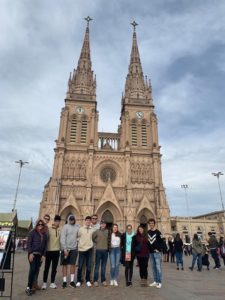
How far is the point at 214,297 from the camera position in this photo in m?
5.45

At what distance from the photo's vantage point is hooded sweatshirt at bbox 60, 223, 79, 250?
674 centimetres

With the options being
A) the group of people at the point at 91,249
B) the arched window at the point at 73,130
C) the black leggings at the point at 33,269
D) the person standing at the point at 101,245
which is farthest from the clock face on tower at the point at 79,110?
the black leggings at the point at 33,269

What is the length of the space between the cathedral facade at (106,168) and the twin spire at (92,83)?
0.22m

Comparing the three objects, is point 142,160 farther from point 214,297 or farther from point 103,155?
point 214,297

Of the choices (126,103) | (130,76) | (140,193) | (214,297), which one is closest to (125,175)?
(140,193)

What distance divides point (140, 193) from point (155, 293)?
113 feet

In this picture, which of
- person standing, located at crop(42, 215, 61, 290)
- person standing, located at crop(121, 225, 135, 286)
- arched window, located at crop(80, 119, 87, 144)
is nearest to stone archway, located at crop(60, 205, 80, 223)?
A: arched window, located at crop(80, 119, 87, 144)

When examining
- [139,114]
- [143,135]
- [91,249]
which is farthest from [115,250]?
[139,114]

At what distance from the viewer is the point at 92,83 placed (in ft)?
167

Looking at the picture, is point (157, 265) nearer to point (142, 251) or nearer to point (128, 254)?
point (142, 251)

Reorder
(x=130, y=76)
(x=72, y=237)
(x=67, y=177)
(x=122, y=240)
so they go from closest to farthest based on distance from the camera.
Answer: (x=72, y=237) < (x=122, y=240) < (x=67, y=177) < (x=130, y=76)

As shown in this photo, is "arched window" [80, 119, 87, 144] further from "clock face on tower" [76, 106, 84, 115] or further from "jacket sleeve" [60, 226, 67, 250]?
"jacket sleeve" [60, 226, 67, 250]

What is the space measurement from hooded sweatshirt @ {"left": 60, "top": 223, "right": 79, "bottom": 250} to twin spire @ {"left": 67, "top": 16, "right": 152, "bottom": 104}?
42.5 m

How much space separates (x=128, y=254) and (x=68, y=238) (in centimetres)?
181
